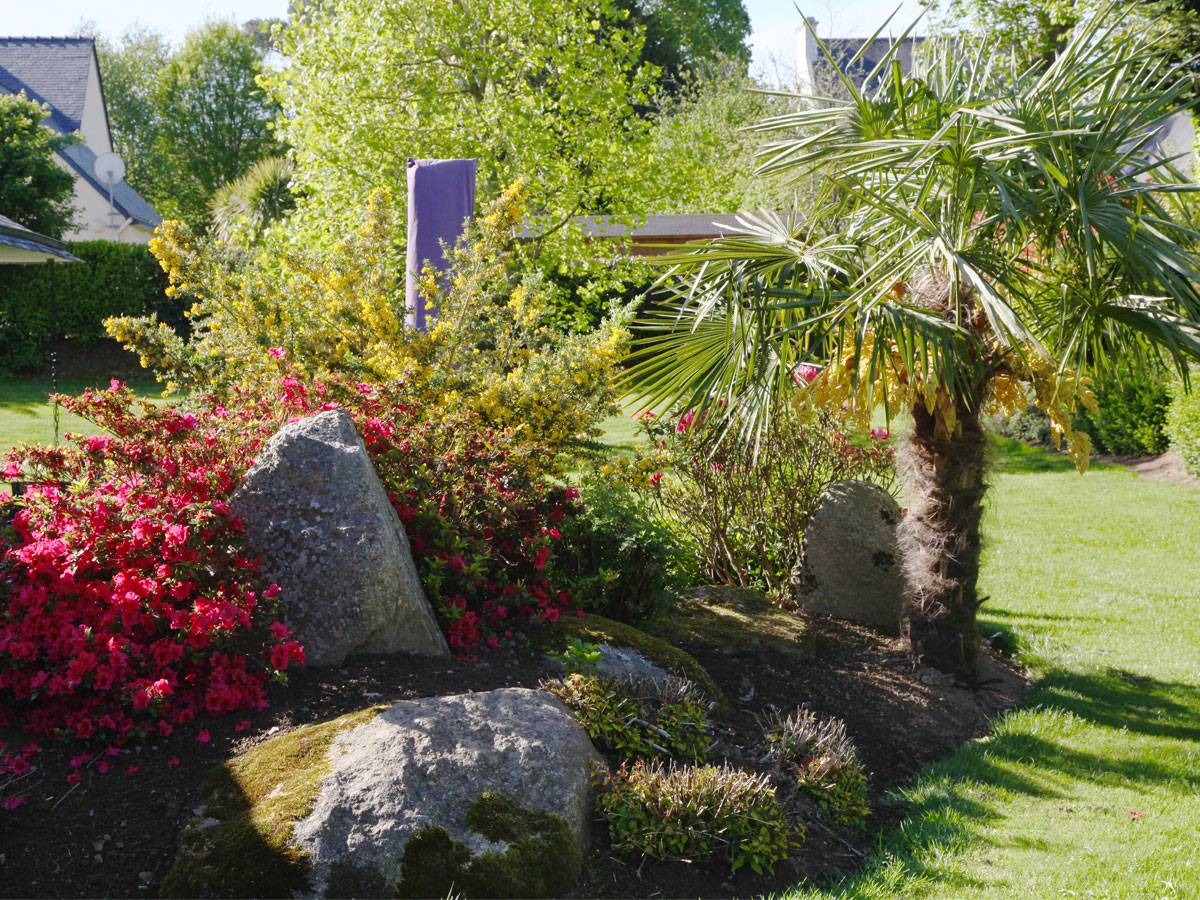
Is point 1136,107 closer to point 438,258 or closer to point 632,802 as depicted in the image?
point 632,802

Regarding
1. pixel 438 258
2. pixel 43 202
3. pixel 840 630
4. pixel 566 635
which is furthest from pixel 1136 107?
pixel 43 202

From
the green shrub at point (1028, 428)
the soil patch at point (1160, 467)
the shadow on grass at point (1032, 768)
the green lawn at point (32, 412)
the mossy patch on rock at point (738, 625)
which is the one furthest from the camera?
the green shrub at point (1028, 428)

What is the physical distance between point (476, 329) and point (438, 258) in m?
1.11

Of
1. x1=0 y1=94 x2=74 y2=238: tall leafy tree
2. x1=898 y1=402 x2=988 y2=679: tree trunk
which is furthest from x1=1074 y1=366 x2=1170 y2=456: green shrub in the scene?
x1=0 y1=94 x2=74 y2=238: tall leafy tree

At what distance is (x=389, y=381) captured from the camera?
16.4ft

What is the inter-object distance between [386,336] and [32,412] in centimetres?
973

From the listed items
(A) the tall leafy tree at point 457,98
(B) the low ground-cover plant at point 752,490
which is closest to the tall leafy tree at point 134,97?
(A) the tall leafy tree at point 457,98

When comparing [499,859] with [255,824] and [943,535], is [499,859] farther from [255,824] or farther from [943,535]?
[943,535]

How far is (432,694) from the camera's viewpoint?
355cm

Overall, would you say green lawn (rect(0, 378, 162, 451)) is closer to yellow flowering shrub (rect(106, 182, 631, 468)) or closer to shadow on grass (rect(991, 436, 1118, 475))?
yellow flowering shrub (rect(106, 182, 631, 468))

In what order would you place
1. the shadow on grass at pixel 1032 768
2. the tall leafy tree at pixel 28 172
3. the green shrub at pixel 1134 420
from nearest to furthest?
1. the shadow on grass at pixel 1032 768
2. the green shrub at pixel 1134 420
3. the tall leafy tree at pixel 28 172

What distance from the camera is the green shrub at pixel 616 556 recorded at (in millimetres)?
4984

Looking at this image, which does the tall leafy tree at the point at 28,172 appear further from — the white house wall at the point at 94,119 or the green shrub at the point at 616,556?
the green shrub at the point at 616,556

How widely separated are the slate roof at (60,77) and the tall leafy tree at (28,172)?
9627 mm
